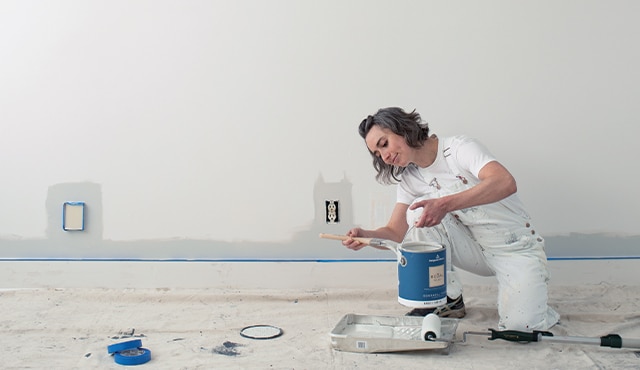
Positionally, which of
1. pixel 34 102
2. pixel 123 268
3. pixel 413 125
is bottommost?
pixel 123 268

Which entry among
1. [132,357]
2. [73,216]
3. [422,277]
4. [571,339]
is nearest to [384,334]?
[422,277]

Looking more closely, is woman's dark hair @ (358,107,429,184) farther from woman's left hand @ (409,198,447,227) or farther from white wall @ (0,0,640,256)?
white wall @ (0,0,640,256)

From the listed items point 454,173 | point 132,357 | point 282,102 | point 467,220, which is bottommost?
point 132,357

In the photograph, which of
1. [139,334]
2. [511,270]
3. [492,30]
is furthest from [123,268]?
[492,30]

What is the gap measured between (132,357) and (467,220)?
124 cm

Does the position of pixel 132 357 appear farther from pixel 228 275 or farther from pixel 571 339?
pixel 571 339

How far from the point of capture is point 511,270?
2305mm

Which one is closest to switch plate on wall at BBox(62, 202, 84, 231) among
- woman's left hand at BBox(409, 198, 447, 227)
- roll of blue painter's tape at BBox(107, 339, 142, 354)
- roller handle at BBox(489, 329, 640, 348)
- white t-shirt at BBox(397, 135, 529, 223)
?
roll of blue painter's tape at BBox(107, 339, 142, 354)

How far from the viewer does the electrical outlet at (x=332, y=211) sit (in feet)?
9.71

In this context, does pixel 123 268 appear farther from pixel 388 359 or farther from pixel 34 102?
pixel 388 359

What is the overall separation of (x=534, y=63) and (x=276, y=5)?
1.18 meters

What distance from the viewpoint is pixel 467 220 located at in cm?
237

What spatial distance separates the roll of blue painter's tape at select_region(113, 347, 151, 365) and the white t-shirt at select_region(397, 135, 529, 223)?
1.11m

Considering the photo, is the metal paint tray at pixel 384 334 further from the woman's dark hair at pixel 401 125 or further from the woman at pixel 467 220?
the woman's dark hair at pixel 401 125
